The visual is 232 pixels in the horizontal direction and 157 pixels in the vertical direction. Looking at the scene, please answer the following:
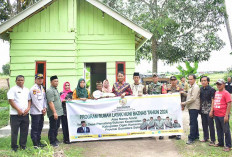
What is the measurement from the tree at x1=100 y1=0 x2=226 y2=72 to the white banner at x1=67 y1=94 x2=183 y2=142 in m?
9.56

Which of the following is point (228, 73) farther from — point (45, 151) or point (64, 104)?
point (45, 151)

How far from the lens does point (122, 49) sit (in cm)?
792

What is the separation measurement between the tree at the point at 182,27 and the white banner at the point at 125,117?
956cm

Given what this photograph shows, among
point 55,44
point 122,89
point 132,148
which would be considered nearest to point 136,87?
point 122,89

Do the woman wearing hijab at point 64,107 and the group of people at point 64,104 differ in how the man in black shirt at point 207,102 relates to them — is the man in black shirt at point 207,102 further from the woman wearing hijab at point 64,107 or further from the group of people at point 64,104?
the woman wearing hijab at point 64,107

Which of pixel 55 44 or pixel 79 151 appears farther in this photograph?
pixel 55 44

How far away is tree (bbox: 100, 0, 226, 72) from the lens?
1522 centimetres

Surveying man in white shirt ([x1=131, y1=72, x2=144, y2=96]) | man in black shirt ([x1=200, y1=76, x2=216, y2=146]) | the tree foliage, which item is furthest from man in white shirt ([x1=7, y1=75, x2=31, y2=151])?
the tree foliage

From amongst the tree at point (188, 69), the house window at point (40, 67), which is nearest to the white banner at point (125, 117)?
the house window at point (40, 67)

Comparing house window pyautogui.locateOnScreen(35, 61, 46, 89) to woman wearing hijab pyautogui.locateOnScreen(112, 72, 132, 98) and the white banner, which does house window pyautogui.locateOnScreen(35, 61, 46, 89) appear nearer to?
the white banner

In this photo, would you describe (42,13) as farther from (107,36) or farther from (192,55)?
(192,55)

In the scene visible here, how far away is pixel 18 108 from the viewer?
466 cm

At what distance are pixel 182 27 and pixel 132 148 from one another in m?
12.8

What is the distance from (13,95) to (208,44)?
587 inches
